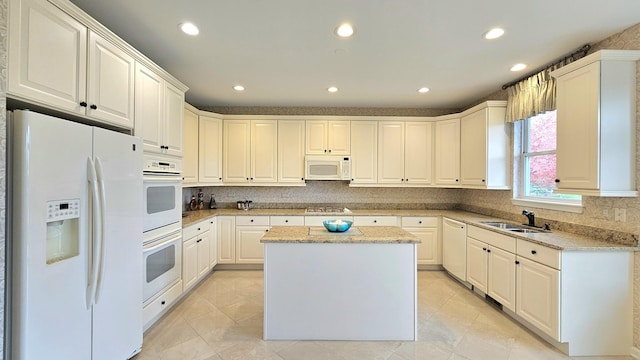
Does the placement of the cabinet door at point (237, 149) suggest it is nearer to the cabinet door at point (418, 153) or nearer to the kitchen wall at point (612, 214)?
the cabinet door at point (418, 153)

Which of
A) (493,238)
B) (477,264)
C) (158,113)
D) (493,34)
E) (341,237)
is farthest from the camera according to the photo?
(477,264)

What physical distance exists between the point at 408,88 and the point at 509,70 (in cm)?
110

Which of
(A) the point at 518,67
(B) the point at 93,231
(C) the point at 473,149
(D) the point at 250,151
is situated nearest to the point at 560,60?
(A) the point at 518,67

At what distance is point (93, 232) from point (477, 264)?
12.0ft

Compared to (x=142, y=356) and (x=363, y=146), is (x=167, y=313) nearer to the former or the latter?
(x=142, y=356)

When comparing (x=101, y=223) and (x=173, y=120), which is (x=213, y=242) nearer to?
(x=173, y=120)

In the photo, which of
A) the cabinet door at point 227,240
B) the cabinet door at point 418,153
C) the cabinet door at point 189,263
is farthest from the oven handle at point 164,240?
the cabinet door at point 418,153

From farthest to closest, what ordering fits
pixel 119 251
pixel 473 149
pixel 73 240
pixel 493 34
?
1. pixel 473 149
2. pixel 493 34
3. pixel 119 251
4. pixel 73 240

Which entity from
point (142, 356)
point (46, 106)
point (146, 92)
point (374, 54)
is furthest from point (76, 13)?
point (142, 356)

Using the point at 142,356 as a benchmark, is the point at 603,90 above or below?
above

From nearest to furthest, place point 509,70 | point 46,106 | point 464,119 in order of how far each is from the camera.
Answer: point 46,106, point 509,70, point 464,119

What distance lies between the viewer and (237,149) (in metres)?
4.30

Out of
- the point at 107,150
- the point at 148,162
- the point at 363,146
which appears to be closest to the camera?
the point at 107,150

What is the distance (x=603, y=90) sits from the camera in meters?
2.13
